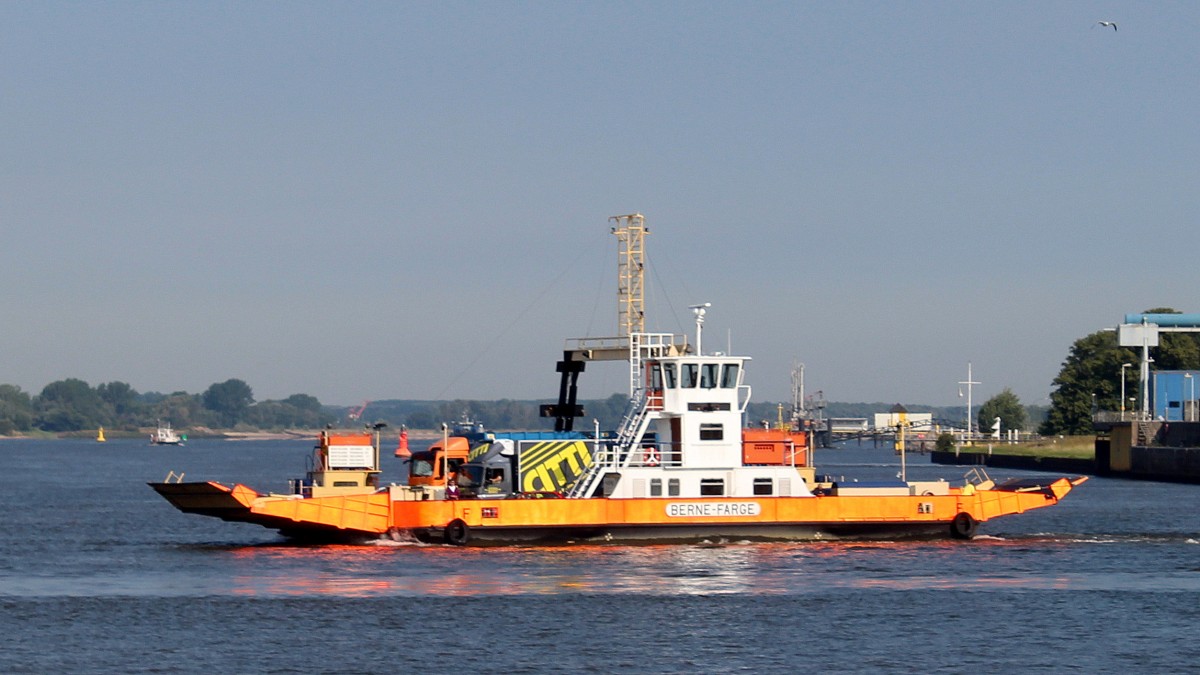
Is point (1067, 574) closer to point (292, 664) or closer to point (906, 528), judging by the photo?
point (906, 528)

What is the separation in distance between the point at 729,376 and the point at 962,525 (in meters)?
9.08

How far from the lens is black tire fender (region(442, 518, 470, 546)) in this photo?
2088 inches

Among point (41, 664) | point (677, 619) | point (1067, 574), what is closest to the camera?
point (41, 664)

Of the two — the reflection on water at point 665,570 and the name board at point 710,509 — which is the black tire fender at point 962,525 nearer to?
the reflection on water at point 665,570

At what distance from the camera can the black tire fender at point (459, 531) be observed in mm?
53031

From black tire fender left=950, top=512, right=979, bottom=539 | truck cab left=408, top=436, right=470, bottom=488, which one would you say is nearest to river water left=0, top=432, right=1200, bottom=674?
black tire fender left=950, top=512, right=979, bottom=539

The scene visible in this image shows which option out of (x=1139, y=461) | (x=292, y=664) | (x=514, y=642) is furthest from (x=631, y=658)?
(x=1139, y=461)

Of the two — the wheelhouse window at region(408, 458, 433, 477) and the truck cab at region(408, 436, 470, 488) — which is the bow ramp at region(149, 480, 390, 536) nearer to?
the truck cab at region(408, 436, 470, 488)

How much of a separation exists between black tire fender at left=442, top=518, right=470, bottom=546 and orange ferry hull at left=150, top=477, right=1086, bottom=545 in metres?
0.03

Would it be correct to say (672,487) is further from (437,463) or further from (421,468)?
(421,468)

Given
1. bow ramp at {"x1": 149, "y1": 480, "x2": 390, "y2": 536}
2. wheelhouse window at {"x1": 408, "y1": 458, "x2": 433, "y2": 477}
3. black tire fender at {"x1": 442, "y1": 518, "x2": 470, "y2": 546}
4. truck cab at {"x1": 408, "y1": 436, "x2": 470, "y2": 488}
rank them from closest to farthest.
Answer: bow ramp at {"x1": 149, "y1": 480, "x2": 390, "y2": 536}, black tire fender at {"x1": 442, "y1": 518, "x2": 470, "y2": 546}, truck cab at {"x1": 408, "y1": 436, "x2": 470, "y2": 488}, wheelhouse window at {"x1": 408, "y1": 458, "x2": 433, "y2": 477}

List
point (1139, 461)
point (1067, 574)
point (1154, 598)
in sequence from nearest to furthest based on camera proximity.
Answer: point (1154, 598) < point (1067, 574) < point (1139, 461)

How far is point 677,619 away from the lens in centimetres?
4097

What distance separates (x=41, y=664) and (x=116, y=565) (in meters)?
17.4
